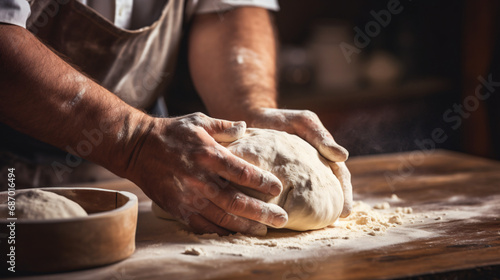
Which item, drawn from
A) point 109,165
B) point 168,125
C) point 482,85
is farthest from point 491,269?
point 482,85

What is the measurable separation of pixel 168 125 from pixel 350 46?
2760 mm

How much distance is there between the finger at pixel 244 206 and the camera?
3.54 ft

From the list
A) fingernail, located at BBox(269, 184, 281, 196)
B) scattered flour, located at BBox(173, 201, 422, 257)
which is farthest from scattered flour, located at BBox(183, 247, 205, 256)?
fingernail, located at BBox(269, 184, 281, 196)

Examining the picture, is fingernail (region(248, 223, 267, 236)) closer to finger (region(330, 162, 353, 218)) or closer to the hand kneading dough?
the hand kneading dough

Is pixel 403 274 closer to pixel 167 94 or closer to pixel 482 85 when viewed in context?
pixel 167 94

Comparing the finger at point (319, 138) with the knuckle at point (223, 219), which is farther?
the finger at point (319, 138)

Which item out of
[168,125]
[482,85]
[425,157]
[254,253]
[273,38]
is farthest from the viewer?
[482,85]

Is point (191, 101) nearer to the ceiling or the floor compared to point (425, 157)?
nearer to the floor

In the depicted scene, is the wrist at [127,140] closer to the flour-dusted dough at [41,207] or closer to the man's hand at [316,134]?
the flour-dusted dough at [41,207]

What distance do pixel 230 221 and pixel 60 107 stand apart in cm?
49

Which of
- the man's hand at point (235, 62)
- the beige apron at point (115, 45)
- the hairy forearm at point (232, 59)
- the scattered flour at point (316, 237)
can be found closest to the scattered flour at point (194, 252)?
the scattered flour at point (316, 237)

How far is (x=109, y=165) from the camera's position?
1.17 meters

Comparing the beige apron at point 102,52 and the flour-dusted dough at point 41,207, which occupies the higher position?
the beige apron at point 102,52

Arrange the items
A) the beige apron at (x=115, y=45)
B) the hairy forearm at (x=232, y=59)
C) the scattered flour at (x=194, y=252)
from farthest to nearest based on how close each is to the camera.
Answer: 1. the hairy forearm at (x=232, y=59)
2. the beige apron at (x=115, y=45)
3. the scattered flour at (x=194, y=252)
